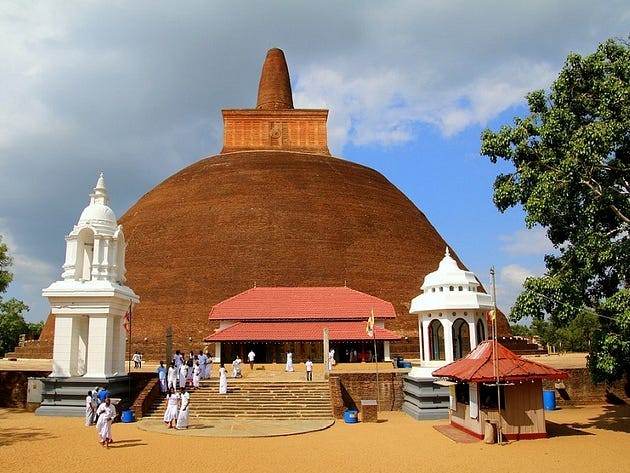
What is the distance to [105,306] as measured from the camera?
60.1ft

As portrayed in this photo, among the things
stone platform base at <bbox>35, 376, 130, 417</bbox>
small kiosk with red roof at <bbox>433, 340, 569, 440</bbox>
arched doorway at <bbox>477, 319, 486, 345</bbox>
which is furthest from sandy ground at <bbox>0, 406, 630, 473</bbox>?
arched doorway at <bbox>477, 319, 486, 345</bbox>

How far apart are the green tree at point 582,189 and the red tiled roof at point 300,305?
13730 millimetres

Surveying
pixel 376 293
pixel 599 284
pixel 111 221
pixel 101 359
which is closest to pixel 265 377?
pixel 101 359

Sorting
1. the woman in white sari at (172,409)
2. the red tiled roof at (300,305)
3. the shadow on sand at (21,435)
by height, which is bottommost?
the shadow on sand at (21,435)

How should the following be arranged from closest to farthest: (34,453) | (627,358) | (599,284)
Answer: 1. (34,453)
2. (627,358)
3. (599,284)

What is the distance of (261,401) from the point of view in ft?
59.5

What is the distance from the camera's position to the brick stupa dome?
29734 millimetres

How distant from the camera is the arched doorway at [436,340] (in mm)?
18594

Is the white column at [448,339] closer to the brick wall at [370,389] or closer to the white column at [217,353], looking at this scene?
the brick wall at [370,389]

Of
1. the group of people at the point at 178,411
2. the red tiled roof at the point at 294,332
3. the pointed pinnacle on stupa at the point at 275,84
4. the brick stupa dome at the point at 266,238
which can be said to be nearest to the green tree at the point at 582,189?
the group of people at the point at 178,411

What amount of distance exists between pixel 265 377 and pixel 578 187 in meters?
13.1

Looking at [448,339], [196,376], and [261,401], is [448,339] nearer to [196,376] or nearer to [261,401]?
[261,401]

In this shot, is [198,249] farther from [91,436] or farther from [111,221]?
[91,436]

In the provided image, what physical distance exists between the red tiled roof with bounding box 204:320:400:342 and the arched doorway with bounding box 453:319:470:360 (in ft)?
24.3
